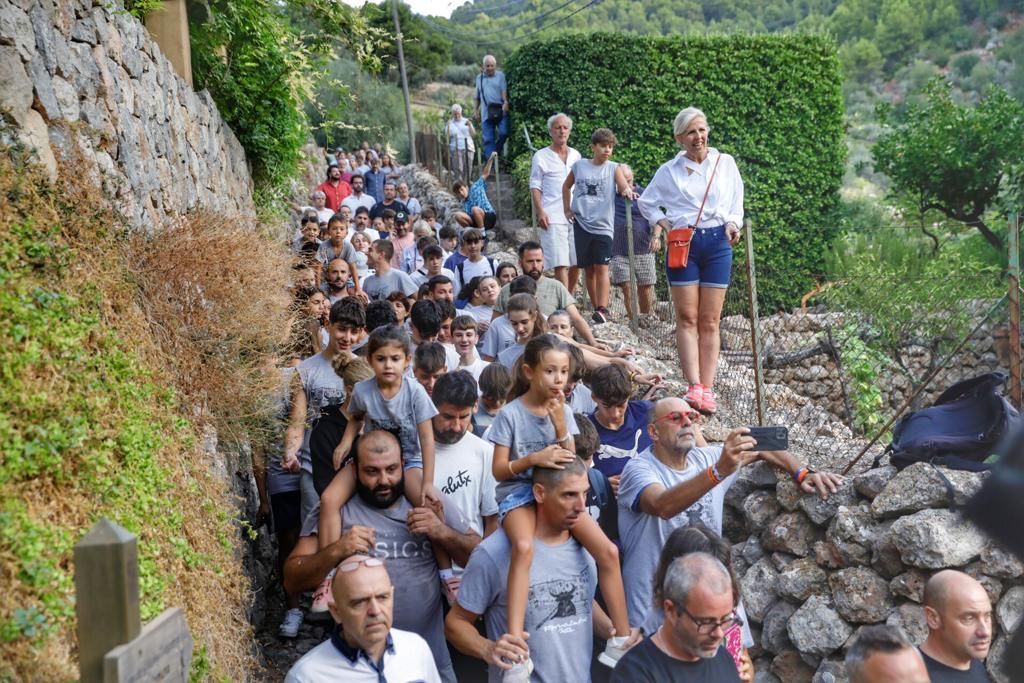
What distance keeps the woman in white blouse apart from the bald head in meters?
2.69

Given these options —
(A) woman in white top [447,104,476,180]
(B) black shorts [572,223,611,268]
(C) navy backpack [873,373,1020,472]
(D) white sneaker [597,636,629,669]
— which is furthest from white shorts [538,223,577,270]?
(A) woman in white top [447,104,476,180]

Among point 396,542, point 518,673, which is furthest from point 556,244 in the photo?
point 518,673

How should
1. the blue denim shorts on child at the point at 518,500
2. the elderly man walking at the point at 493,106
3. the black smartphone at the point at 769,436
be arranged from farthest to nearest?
the elderly man walking at the point at 493,106 < the black smartphone at the point at 769,436 < the blue denim shorts on child at the point at 518,500

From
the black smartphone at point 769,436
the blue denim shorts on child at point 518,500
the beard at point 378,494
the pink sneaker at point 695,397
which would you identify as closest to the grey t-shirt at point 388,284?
the pink sneaker at point 695,397

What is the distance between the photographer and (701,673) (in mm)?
3553

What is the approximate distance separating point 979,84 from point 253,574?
6023cm

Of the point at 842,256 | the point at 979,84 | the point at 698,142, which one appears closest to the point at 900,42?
the point at 979,84

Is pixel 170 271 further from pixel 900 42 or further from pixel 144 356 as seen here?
pixel 900 42

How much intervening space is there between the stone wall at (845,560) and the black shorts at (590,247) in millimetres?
3284

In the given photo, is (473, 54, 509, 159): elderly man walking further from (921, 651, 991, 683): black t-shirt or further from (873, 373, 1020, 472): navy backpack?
(921, 651, 991, 683): black t-shirt

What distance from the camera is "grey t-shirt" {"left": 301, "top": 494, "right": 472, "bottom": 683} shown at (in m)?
4.91

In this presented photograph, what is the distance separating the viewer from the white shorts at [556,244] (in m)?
9.69

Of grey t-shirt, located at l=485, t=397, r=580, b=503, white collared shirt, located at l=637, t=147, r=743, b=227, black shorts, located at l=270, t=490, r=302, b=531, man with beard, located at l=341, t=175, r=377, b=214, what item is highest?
man with beard, located at l=341, t=175, r=377, b=214

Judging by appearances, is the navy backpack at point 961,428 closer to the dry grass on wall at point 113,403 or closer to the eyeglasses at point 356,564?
the eyeglasses at point 356,564
